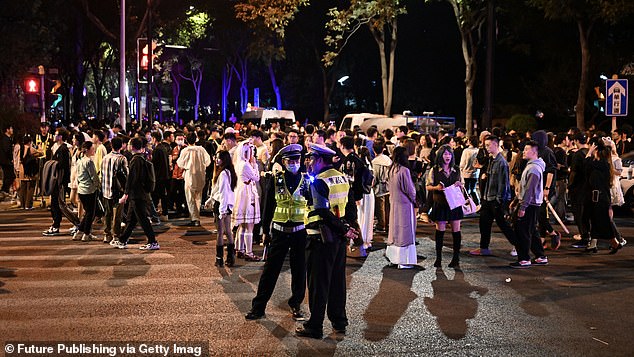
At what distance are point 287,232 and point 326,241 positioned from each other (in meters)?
0.83

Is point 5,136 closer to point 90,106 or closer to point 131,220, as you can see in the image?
point 131,220

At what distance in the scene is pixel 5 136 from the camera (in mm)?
24125

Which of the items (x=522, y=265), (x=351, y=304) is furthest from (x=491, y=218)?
(x=351, y=304)

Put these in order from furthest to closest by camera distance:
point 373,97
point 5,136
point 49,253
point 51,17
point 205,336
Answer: point 373,97 → point 51,17 → point 5,136 → point 49,253 → point 205,336

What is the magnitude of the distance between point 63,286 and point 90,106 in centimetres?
9544

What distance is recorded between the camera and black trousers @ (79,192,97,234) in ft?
49.8

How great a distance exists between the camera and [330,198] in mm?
8859

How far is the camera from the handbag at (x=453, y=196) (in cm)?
1295

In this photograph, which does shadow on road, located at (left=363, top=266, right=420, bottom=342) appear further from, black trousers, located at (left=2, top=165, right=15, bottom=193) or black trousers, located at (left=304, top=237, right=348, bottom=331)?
black trousers, located at (left=2, top=165, right=15, bottom=193)

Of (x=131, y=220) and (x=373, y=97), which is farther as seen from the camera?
(x=373, y=97)

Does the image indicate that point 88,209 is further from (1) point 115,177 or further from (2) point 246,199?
(2) point 246,199

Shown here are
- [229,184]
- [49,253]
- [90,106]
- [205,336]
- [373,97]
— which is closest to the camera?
[205,336]

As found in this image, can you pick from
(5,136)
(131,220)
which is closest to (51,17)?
(5,136)

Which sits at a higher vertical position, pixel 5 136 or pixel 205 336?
pixel 5 136
